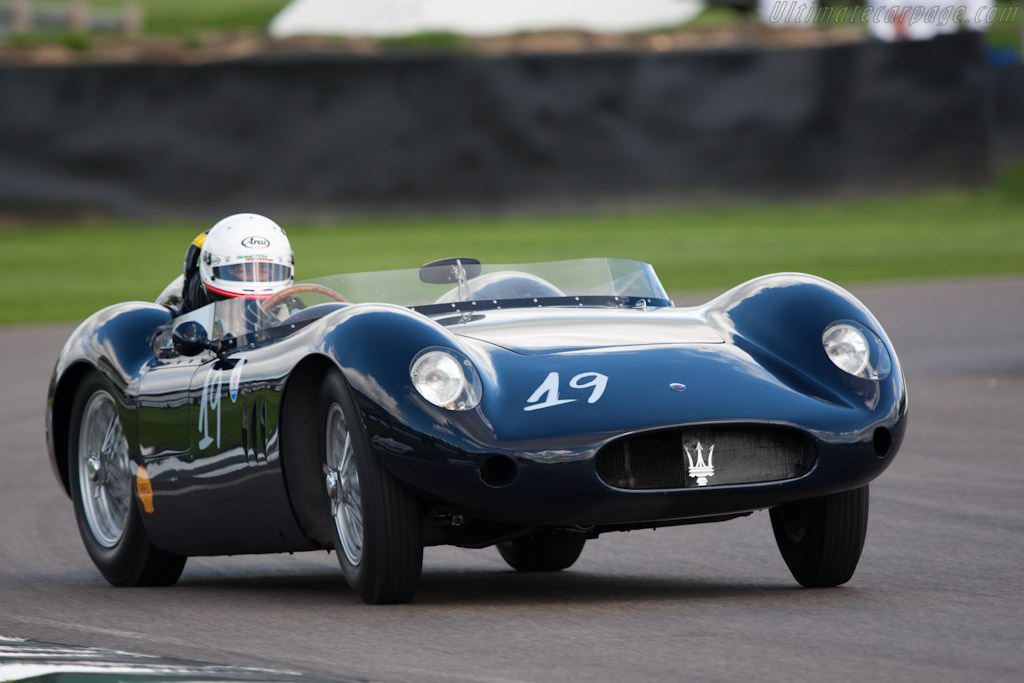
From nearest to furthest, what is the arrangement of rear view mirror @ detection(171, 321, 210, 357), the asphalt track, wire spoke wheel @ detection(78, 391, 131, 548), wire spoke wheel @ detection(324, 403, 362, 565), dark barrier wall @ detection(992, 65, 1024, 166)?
the asphalt track, wire spoke wheel @ detection(324, 403, 362, 565), rear view mirror @ detection(171, 321, 210, 357), wire spoke wheel @ detection(78, 391, 131, 548), dark barrier wall @ detection(992, 65, 1024, 166)

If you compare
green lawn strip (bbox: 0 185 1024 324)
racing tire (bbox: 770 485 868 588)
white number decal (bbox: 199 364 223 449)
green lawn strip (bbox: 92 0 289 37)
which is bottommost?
racing tire (bbox: 770 485 868 588)

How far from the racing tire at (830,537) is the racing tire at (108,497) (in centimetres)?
234

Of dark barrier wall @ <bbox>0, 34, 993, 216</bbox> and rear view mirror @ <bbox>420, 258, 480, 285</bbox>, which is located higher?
dark barrier wall @ <bbox>0, 34, 993, 216</bbox>

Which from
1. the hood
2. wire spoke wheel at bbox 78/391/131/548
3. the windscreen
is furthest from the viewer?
wire spoke wheel at bbox 78/391/131/548

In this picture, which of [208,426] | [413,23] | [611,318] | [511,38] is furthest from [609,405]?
[413,23]

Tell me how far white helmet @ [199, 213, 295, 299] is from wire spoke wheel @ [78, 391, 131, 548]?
0.66 metres

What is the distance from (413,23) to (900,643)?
32196 millimetres

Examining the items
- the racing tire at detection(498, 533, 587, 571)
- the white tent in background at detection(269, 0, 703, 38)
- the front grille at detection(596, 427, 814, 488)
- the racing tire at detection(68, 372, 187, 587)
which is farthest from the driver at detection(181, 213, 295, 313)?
the white tent in background at detection(269, 0, 703, 38)

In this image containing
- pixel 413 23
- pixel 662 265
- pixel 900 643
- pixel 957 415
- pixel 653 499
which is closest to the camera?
pixel 900 643

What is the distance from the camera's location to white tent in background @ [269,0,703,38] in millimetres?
35219

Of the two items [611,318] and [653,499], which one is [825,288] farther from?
[653,499]

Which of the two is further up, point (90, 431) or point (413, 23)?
point (413, 23)

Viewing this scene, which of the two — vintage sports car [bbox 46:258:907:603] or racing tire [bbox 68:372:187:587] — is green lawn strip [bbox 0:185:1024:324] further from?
vintage sports car [bbox 46:258:907:603]

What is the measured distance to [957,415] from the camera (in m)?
10.6
